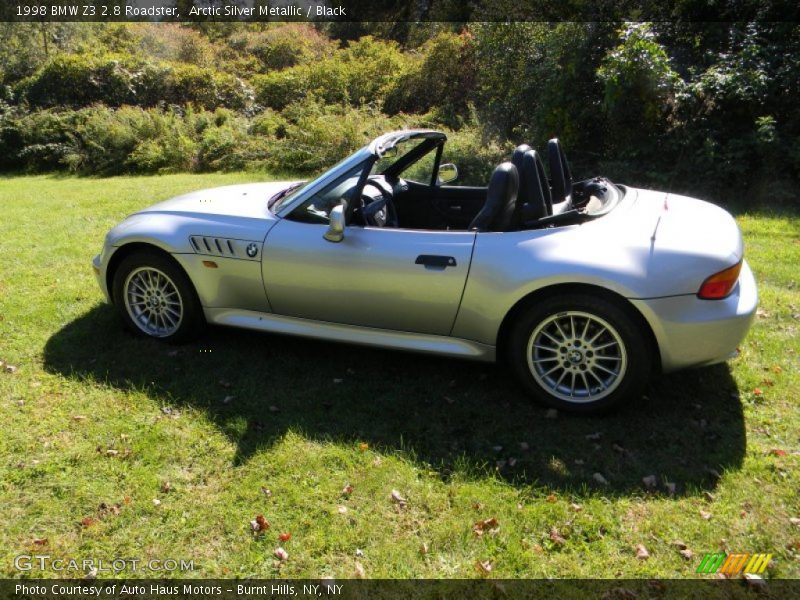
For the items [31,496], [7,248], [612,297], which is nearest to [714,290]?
[612,297]

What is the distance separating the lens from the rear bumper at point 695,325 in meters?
3.45

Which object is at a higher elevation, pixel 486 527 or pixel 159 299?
pixel 159 299

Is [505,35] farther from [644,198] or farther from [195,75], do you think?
[195,75]

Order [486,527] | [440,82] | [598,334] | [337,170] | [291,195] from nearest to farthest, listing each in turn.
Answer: [486,527]
[598,334]
[337,170]
[291,195]
[440,82]

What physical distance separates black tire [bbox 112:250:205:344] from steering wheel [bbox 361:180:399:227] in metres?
1.35

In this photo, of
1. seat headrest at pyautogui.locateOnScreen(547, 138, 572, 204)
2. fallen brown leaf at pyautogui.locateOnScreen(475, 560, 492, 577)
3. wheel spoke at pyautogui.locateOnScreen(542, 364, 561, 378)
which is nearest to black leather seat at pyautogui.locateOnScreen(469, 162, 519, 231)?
seat headrest at pyautogui.locateOnScreen(547, 138, 572, 204)

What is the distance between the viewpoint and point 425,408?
3.98 metres

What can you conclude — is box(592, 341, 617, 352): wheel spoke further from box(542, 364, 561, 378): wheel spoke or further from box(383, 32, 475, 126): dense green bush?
box(383, 32, 475, 126): dense green bush

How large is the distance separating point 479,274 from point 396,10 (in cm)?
2450

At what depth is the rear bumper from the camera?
3453 millimetres

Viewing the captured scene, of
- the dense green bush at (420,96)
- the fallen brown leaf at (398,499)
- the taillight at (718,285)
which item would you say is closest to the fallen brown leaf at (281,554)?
the fallen brown leaf at (398,499)

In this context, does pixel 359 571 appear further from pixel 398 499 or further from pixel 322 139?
pixel 322 139

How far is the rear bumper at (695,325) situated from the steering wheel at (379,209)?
1777 millimetres

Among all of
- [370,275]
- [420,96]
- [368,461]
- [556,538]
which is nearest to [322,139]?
[420,96]
